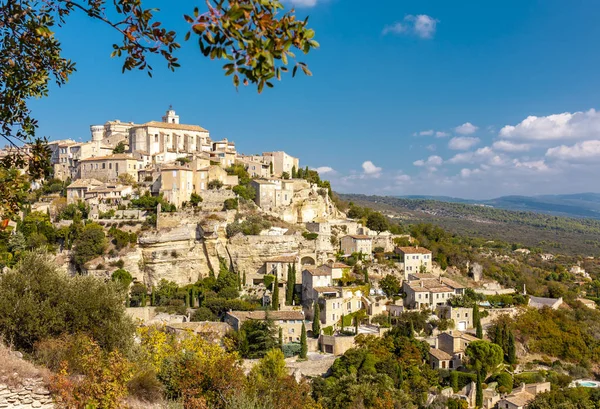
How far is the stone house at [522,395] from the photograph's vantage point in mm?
25547

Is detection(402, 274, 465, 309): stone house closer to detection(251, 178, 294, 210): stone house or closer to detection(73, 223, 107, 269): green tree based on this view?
detection(251, 178, 294, 210): stone house

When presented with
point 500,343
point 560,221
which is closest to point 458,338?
point 500,343

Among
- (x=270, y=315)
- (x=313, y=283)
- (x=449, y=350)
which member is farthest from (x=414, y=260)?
(x=270, y=315)

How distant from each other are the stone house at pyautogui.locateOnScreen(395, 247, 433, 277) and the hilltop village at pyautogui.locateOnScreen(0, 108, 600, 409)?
0.36ft

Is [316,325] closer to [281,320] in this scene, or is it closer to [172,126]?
[281,320]

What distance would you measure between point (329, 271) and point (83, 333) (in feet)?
83.5

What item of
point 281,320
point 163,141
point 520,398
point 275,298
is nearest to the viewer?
point 520,398

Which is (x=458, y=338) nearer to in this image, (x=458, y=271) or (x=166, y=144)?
(x=458, y=271)

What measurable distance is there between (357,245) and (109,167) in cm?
2278

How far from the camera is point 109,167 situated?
146 feet

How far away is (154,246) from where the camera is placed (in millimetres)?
35844

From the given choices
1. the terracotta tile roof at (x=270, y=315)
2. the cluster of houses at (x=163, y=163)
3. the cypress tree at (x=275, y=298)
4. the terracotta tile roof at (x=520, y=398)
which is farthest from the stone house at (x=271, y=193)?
the terracotta tile roof at (x=520, y=398)

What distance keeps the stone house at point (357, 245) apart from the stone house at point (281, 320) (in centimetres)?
1028

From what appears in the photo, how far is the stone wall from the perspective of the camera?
7.03 m
